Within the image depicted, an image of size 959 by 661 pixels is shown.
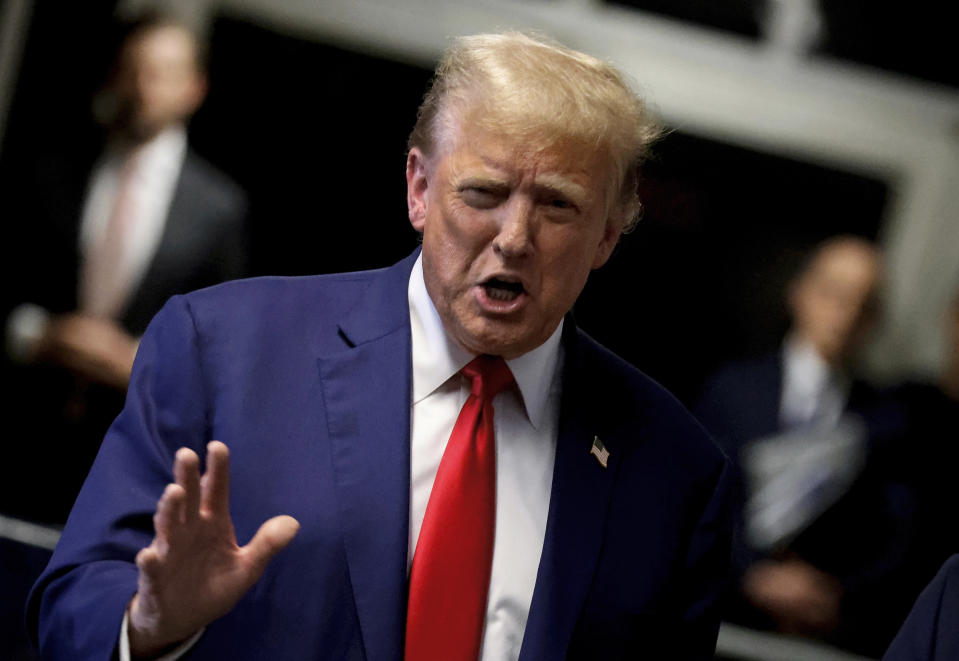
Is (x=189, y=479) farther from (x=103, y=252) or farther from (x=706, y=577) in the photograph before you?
(x=103, y=252)

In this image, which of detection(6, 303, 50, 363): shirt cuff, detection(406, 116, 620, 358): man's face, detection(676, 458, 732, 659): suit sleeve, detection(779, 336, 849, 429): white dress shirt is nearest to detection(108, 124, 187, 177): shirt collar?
detection(6, 303, 50, 363): shirt cuff

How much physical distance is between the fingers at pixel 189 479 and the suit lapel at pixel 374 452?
25 centimetres

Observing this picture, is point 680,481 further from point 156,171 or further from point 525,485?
point 156,171

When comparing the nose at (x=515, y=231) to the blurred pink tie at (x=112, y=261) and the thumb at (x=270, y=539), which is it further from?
the blurred pink tie at (x=112, y=261)

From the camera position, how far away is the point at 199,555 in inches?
54.9

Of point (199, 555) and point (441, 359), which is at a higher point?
point (441, 359)

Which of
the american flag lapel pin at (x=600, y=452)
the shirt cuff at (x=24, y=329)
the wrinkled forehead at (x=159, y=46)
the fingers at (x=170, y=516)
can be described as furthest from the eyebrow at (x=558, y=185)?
the shirt cuff at (x=24, y=329)

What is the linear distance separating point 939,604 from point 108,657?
1076 millimetres

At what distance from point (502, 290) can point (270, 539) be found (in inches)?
17.4

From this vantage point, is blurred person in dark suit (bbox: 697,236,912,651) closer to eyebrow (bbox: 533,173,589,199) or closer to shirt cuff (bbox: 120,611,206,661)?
eyebrow (bbox: 533,173,589,199)

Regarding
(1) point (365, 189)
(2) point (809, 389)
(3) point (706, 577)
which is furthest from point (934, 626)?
(1) point (365, 189)

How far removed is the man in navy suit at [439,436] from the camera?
156 centimetres

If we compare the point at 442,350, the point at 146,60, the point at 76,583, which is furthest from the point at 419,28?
the point at 76,583

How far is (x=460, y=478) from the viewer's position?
1641 millimetres
